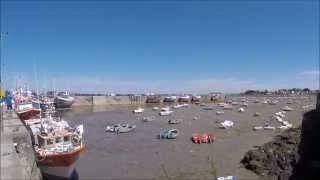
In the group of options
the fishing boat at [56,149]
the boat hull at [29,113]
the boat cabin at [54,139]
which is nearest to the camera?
the fishing boat at [56,149]

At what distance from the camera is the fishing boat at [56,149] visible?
28.1 metres

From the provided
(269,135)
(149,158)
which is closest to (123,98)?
(269,135)

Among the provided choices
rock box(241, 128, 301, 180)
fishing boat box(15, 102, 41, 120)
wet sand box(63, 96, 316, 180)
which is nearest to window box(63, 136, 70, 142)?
wet sand box(63, 96, 316, 180)

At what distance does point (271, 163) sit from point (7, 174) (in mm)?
19539

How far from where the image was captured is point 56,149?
29094 mm

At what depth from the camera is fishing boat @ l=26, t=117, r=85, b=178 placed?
92.1 ft

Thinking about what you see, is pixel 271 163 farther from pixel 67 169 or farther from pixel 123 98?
pixel 123 98

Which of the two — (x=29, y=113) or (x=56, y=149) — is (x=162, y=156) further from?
(x=29, y=113)

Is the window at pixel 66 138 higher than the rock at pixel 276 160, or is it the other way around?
the window at pixel 66 138

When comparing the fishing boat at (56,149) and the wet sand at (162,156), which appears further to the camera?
the wet sand at (162,156)

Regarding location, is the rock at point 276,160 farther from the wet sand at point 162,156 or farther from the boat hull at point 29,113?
the boat hull at point 29,113

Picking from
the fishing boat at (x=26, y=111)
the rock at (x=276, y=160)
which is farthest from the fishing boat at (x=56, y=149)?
the fishing boat at (x=26, y=111)

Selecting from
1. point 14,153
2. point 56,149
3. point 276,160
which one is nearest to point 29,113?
point 56,149

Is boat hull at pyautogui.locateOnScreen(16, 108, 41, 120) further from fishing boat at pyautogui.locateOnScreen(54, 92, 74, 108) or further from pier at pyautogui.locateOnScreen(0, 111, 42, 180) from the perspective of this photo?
fishing boat at pyautogui.locateOnScreen(54, 92, 74, 108)
